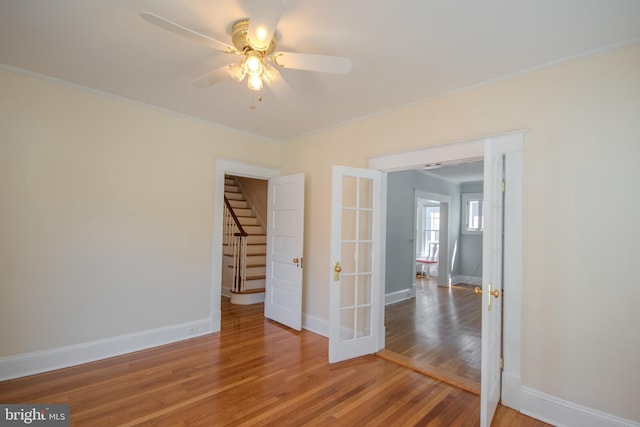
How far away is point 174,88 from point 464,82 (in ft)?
9.03

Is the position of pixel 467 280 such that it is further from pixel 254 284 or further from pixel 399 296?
pixel 254 284

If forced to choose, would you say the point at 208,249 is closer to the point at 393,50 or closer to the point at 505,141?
the point at 393,50

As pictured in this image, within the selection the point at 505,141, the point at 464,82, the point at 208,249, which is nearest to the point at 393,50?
the point at 464,82

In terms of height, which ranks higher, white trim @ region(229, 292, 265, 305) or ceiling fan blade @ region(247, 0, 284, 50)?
ceiling fan blade @ region(247, 0, 284, 50)

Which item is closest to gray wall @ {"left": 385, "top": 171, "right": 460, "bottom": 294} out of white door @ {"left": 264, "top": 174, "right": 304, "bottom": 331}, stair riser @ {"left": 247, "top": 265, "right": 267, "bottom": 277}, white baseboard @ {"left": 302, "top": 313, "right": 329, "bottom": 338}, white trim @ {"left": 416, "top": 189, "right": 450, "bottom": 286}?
white trim @ {"left": 416, "top": 189, "right": 450, "bottom": 286}

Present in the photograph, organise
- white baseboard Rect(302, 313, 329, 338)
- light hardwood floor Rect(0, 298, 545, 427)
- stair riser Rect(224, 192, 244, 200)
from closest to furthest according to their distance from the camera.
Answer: light hardwood floor Rect(0, 298, 545, 427) < white baseboard Rect(302, 313, 329, 338) < stair riser Rect(224, 192, 244, 200)

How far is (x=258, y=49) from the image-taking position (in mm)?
1893

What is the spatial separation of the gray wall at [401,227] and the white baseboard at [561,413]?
3.17 m

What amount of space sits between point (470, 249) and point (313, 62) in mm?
Answer: 7768

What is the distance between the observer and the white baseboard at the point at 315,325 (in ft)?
12.8

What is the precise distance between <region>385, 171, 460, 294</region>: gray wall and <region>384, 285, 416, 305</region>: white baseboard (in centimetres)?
7

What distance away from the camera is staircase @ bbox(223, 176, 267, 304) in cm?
539

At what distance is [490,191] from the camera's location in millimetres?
2125

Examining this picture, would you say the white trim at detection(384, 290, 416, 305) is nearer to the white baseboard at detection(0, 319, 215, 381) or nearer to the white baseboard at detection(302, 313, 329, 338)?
the white baseboard at detection(302, 313, 329, 338)
